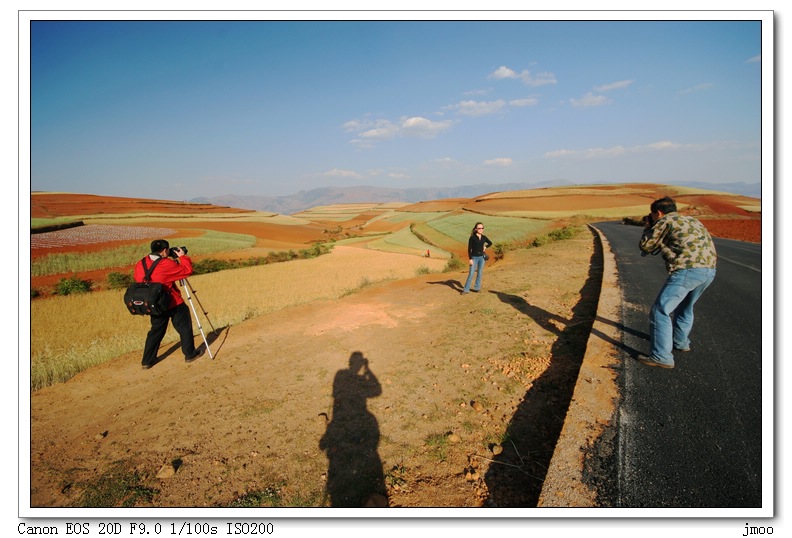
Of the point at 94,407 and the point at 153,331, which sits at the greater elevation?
the point at 153,331

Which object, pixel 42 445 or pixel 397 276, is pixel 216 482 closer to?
pixel 42 445

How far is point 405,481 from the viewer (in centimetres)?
280

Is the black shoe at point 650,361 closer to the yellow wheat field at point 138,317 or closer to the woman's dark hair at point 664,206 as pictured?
the woman's dark hair at point 664,206

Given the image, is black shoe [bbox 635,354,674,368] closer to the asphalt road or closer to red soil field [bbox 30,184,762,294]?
the asphalt road

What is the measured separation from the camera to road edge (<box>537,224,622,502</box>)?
2197 millimetres

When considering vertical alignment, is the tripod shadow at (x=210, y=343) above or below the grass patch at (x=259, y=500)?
above

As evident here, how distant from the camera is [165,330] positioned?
5.62m

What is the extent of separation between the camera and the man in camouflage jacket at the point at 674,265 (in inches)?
132

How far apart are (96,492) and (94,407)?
2.27 metres

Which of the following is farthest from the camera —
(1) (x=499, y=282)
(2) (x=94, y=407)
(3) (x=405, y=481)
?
(1) (x=499, y=282)

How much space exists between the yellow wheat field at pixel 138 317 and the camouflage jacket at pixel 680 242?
677 centimetres

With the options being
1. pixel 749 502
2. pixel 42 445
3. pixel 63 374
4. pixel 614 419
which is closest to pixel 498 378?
pixel 614 419

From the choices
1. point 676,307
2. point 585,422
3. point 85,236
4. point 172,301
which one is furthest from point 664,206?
point 85,236

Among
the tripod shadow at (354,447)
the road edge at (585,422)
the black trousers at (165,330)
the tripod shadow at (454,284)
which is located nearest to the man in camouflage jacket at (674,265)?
the road edge at (585,422)
